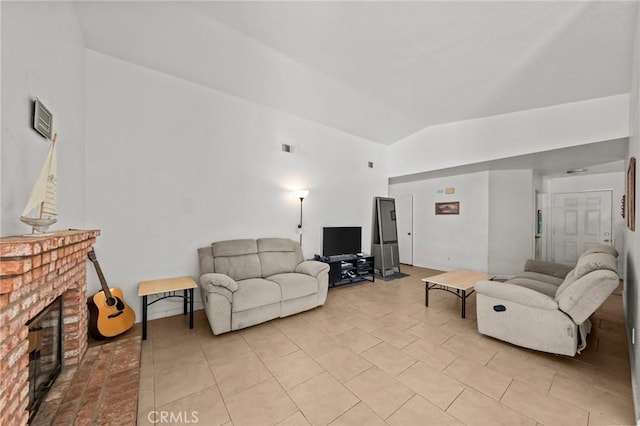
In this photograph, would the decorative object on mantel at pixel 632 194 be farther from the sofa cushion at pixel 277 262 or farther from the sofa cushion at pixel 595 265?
the sofa cushion at pixel 277 262

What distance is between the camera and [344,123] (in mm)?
4973

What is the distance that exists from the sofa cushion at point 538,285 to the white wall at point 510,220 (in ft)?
7.33

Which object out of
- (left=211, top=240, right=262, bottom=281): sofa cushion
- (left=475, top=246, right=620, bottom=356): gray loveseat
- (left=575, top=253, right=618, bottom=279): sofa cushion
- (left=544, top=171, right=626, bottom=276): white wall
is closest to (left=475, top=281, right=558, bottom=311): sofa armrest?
(left=475, top=246, right=620, bottom=356): gray loveseat

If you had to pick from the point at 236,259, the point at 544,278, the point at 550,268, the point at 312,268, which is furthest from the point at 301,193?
the point at 550,268

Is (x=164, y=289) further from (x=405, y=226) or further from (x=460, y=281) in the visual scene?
(x=405, y=226)

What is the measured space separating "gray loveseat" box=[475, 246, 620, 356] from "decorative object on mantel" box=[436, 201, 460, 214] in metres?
3.41

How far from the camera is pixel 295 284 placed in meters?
3.27

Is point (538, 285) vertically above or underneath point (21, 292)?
underneath

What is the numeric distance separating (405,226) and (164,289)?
5.70m

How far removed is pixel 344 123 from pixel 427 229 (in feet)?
11.1

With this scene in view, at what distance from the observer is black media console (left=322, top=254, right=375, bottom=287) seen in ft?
14.6

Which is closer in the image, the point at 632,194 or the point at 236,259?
the point at 632,194

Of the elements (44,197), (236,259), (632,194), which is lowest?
(236,259)

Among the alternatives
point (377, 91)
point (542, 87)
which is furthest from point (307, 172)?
point (542, 87)
